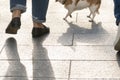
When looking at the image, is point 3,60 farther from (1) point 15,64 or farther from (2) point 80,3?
(2) point 80,3

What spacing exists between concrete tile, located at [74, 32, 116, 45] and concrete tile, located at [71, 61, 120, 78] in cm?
76

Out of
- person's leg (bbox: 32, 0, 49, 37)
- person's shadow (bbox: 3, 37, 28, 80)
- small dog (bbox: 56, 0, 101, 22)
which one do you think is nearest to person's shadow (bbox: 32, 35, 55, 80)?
person's shadow (bbox: 3, 37, 28, 80)

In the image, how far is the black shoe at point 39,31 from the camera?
232 inches

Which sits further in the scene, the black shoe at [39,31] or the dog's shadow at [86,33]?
the black shoe at [39,31]

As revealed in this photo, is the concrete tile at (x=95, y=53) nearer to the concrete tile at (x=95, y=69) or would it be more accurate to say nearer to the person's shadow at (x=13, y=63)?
the concrete tile at (x=95, y=69)

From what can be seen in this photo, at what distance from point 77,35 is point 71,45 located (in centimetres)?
51

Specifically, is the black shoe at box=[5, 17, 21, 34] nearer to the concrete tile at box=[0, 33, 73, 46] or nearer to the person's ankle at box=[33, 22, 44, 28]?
the concrete tile at box=[0, 33, 73, 46]

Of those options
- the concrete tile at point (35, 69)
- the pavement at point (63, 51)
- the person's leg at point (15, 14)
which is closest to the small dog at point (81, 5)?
the pavement at point (63, 51)

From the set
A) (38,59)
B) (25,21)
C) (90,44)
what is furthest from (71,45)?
(25,21)

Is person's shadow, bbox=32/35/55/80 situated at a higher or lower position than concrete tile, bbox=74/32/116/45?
lower

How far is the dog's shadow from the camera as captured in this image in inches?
225

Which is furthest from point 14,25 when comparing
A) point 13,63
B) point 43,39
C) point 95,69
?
point 95,69

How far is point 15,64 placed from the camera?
4.84 m

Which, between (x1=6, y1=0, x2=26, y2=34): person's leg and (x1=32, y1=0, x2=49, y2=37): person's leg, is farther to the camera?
(x1=32, y1=0, x2=49, y2=37): person's leg
